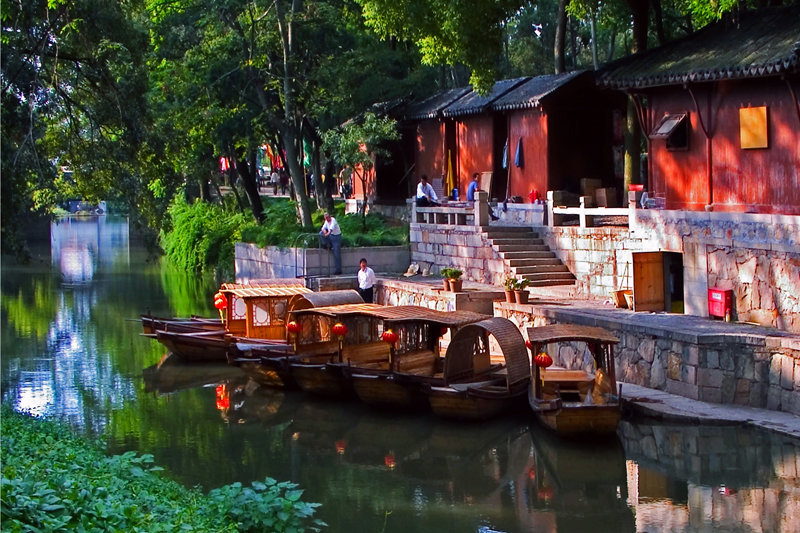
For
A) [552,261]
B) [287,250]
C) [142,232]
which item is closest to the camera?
[142,232]

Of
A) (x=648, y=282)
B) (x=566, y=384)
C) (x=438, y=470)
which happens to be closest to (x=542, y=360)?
(x=566, y=384)

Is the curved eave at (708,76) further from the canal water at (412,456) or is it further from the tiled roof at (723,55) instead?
the canal water at (412,456)

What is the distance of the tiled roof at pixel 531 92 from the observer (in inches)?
1139

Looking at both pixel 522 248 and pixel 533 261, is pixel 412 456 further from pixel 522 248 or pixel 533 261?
pixel 522 248

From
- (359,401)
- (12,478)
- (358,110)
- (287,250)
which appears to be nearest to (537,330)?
(359,401)

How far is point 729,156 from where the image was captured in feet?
74.0

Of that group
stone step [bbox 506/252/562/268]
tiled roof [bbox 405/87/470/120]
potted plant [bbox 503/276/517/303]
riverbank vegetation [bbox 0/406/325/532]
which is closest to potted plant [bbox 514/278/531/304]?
potted plant [bbox 503/276/517/303]

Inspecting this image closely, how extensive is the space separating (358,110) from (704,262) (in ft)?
57.3

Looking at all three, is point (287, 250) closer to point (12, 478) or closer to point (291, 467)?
point (291, 467)

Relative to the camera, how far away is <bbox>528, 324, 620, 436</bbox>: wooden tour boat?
16875 millimetres

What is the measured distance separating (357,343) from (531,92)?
1103cm

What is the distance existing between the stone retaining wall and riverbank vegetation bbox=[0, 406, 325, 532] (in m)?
8.94

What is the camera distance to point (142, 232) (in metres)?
19.9

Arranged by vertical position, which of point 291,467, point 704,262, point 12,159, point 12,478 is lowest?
point 291,467
